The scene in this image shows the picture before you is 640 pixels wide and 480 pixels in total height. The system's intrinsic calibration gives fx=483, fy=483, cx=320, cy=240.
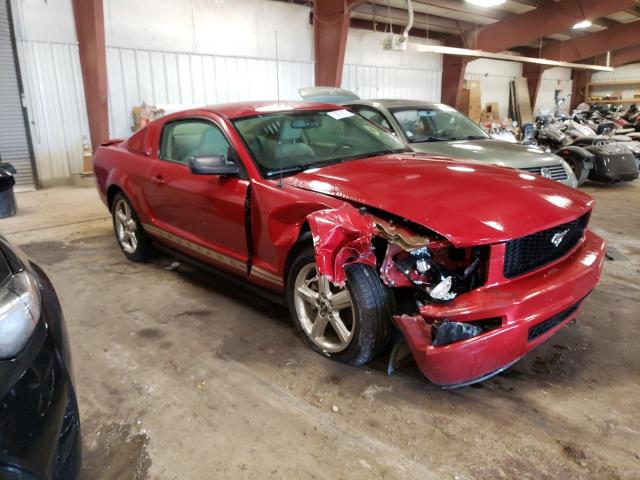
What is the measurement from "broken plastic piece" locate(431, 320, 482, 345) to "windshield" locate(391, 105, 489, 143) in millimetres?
3562

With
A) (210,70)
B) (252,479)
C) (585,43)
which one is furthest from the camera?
(585,43)

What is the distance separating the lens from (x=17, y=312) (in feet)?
4.06

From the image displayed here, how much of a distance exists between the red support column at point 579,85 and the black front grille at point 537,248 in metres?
21.4

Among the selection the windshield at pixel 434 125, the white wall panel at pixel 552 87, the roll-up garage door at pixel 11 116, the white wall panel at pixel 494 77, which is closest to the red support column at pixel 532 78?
the white wall panel at pixel 494 77

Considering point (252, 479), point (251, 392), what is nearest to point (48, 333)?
point (252, 479)

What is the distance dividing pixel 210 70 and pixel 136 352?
312 inches

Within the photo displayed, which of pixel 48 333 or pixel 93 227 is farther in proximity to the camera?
pixel 93 227

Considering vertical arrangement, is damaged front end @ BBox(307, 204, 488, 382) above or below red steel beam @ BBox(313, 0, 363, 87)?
below

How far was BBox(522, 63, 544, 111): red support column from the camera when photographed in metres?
17.7

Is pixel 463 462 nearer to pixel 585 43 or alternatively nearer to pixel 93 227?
pixel 93 227

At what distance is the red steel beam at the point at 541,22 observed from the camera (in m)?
10.9

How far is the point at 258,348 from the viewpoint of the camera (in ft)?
8.66

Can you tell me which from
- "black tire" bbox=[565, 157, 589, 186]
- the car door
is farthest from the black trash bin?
"black tire" bbox=[565, 157, 589, 186]

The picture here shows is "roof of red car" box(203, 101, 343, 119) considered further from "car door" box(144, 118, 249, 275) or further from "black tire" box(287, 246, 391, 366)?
"black tire" box(287, 246, 391, 366)
